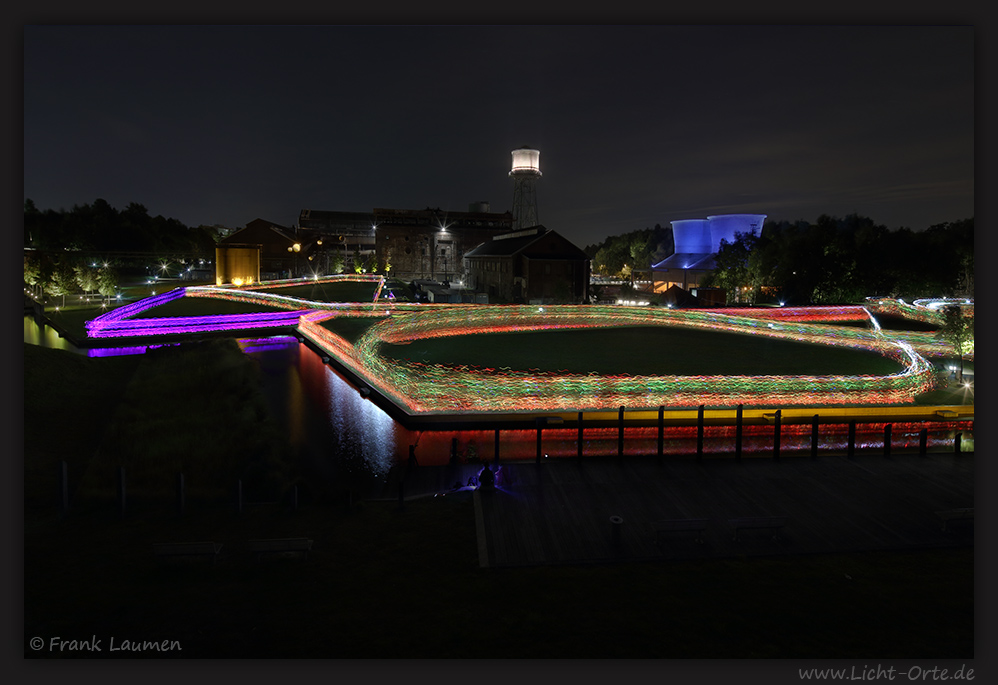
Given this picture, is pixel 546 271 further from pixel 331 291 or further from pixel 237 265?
pixel 237 265

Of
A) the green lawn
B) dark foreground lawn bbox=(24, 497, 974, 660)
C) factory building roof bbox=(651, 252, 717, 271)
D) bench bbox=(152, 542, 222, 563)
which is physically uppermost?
factory building roof bbox=(651, 252, 717, 271)

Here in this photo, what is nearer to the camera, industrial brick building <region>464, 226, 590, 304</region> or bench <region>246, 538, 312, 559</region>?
bench <region>246, 538, 312, 559</region>

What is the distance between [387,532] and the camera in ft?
31.9

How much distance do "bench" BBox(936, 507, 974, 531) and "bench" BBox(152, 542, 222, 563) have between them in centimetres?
1102

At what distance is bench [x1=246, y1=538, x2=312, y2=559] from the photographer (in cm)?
844

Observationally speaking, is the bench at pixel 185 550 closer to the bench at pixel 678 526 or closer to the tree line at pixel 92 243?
the bench at pixel 678 526

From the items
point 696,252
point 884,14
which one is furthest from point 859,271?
point 884,14

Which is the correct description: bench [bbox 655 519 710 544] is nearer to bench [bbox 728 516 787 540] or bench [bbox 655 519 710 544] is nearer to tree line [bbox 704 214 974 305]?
bench [bbox 728 516 787 540]

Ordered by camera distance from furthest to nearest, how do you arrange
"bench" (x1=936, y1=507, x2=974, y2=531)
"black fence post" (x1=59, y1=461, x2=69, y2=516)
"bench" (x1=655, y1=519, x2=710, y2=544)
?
"black fence post" (x1=59, y1=461, x2=69, y2=516) < "bench" (x1=936, y1=507, x2=974, y2=531) < "bench" (x1=655, y1=519, x2=710, y2=544)

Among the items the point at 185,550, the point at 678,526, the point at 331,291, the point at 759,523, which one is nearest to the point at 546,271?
the point at 331,291

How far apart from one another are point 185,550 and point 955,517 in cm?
1157

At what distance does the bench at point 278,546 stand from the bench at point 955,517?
9723 mm

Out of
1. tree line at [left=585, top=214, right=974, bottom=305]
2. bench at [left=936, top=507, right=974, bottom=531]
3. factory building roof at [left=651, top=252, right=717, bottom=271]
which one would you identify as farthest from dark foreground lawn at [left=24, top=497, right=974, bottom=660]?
factory building roof at [left=651, top=252, right=717, bottom=271]

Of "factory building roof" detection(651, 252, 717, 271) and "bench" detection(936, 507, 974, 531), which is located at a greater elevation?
"factory building roof" detection(651, 252, 717, 271)
